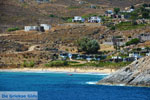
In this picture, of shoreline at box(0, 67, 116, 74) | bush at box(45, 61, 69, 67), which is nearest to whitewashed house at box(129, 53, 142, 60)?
shoreline at box(0, 67, 116, 74)

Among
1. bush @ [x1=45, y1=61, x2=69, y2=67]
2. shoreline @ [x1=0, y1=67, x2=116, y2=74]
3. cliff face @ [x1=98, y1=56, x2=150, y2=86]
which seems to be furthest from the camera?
bush @ [x1=45, y1=61, x2=69, y2=67]

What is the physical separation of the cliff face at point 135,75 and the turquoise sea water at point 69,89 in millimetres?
1635

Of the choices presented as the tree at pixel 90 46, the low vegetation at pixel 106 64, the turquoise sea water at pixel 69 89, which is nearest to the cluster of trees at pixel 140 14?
the tree at pixel 90 46

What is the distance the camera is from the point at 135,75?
66.9 m

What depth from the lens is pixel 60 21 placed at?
147250 millimetres

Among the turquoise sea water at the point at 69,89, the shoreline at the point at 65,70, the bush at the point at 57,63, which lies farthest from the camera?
the bush at the point at 57,63

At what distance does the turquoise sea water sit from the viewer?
58.1m

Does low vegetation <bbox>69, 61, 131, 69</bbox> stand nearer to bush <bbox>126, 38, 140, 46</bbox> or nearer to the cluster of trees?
bush <bbox>126, 38, 140, 46</bbox>

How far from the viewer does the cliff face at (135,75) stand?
6625 centimetres

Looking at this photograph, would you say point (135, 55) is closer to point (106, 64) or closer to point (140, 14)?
point (106, 64)

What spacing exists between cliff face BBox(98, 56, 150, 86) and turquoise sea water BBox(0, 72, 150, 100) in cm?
164

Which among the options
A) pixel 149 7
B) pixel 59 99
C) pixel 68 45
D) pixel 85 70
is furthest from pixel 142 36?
pixel 59 99

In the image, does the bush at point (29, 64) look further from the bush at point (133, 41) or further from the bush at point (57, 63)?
the bush at point (133, 41)

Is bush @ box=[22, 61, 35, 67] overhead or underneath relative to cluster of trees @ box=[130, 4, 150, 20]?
underneath
